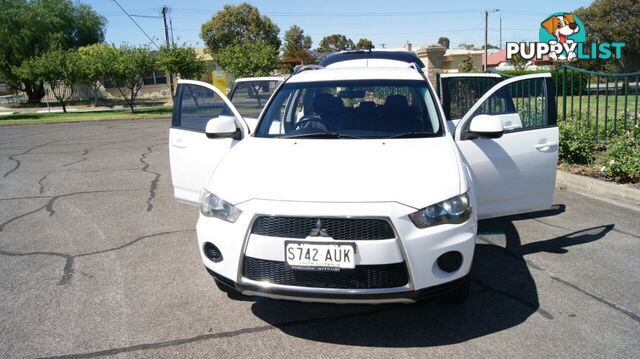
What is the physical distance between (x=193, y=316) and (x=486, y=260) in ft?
8.47

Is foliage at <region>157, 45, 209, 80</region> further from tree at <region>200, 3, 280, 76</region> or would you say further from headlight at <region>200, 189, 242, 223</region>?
tree at <region>200, 3, 280, 76</region>

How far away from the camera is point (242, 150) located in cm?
411

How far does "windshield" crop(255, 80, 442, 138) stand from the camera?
4.30 meters

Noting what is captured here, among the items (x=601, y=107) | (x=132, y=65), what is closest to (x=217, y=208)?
(x=601, y=107)

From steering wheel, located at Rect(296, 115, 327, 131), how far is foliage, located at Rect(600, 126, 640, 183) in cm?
456

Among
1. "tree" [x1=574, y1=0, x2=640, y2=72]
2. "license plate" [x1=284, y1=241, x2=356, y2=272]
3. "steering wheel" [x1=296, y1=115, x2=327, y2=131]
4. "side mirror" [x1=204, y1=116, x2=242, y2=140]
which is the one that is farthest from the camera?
"tree" [x1=574, y1=0, x2=640, y2=72]

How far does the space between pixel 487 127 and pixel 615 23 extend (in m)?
39.1

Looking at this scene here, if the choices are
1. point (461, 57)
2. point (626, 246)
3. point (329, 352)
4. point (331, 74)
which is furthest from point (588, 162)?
point (461, 57)

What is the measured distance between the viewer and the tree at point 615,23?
36.1 metres

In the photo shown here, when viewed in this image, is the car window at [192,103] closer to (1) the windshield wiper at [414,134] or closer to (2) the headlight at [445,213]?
(1) the windshield wiper at [414,134]

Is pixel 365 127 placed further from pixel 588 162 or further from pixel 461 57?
pixel 461 57

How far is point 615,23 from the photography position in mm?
36625

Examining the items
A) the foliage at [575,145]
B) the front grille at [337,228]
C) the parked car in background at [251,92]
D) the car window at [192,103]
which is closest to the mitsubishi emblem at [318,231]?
the front grille at [337,228]

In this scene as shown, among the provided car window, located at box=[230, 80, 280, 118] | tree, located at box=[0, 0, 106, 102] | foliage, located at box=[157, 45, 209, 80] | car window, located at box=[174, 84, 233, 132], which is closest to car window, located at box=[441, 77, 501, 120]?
car window, located at box=[230, 80, 280, 118]
